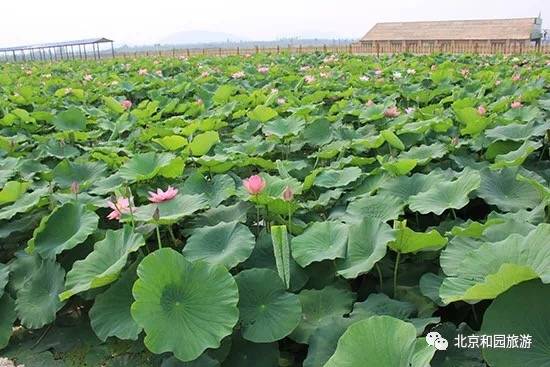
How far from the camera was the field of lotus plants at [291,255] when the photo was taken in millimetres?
1187

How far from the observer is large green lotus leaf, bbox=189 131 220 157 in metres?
2.46

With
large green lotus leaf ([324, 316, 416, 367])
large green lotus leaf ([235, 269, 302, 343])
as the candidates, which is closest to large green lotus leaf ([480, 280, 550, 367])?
large green lotus leaf ([324, 316, 416, 367])

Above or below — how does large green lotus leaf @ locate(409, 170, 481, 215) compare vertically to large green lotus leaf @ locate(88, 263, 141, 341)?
above

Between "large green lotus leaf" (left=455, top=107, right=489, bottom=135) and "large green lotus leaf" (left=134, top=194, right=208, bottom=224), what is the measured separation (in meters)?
1.48

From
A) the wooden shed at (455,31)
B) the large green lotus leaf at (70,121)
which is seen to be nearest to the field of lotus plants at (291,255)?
the large green lotus leaf at (70,121)

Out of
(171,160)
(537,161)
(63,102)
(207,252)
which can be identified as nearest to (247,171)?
(171,160)

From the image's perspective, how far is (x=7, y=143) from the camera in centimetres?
305

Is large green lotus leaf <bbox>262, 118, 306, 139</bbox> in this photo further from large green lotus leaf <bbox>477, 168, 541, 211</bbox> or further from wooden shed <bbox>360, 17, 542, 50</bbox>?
wooden shed <bbox>360, 17, 542, 50</bbox>

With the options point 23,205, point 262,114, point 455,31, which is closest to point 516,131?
point 262,114

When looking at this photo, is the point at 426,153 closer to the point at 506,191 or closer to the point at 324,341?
the point at 506,191

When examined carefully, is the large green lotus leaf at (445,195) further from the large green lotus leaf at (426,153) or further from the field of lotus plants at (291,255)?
the large green lotus leaf at (426,153)

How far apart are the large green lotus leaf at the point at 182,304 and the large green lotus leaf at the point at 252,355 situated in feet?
0.48

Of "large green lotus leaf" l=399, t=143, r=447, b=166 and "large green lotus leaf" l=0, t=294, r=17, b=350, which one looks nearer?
"large green lotus leaf" l=0, t=294, r=17, b=350

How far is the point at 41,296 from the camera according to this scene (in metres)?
1.69
